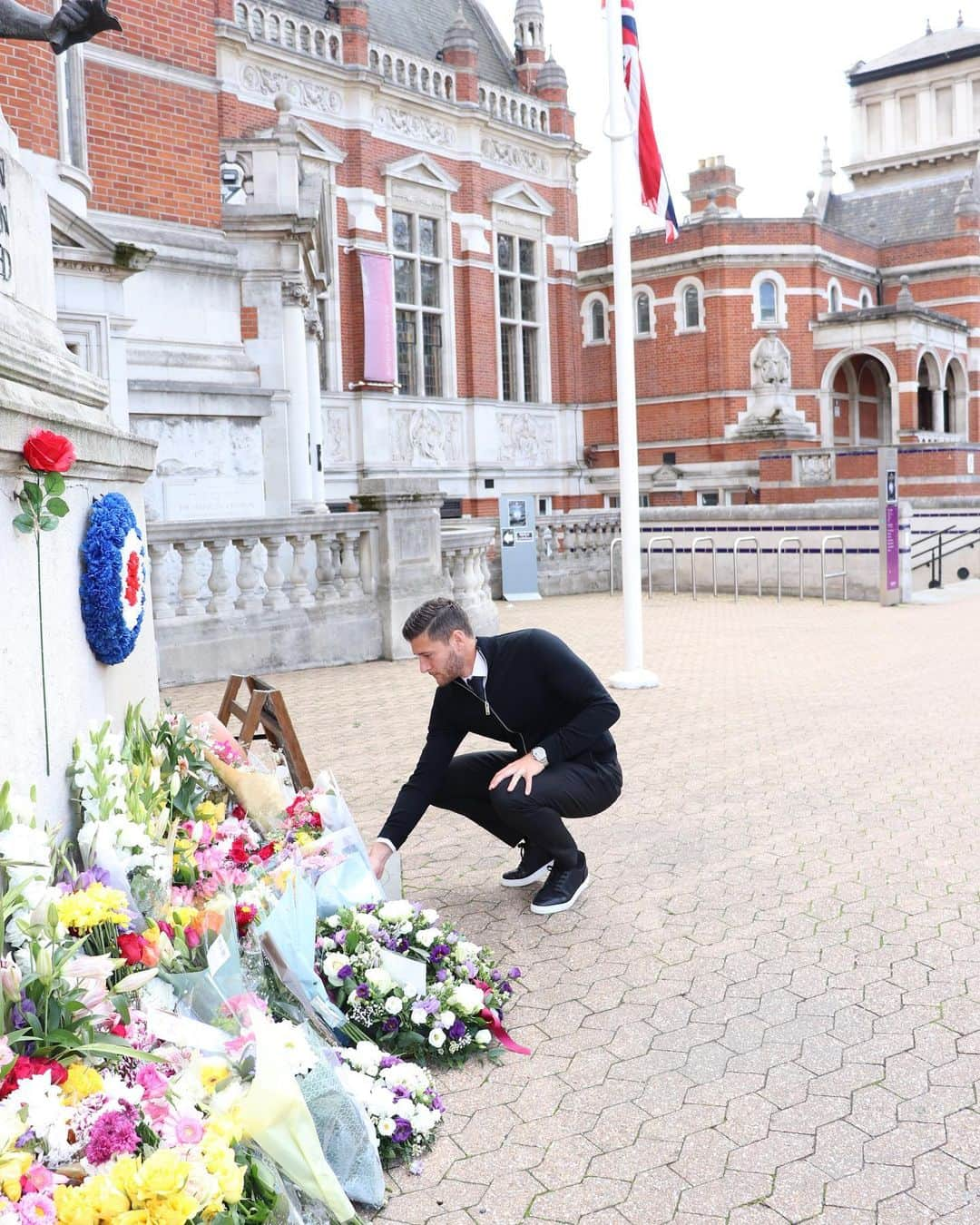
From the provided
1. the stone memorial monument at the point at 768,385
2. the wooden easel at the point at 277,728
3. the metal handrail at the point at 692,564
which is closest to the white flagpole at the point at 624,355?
the wooden easel at the point at 277,728

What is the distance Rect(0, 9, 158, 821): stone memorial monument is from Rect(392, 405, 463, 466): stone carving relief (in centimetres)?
2100

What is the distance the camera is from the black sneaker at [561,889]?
4.94m

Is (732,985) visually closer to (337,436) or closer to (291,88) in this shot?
(337,436)

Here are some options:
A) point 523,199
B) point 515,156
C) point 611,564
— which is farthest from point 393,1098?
point 515,156

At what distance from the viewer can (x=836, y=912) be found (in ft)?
15.8

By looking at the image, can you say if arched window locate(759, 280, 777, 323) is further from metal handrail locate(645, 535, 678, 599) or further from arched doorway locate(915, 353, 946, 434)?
metal handrail locate(645, 535, 678, 599)

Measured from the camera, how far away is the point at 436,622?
14.8 feet

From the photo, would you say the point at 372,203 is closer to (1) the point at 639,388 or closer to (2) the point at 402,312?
(2) the point at 402,312

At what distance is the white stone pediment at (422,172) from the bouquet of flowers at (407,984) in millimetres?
24077

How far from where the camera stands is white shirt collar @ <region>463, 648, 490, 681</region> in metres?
4.75

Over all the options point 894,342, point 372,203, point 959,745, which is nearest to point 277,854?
point 959,745

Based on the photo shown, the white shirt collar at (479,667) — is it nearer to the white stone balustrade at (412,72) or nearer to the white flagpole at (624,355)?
the white flagpole at (624,355)

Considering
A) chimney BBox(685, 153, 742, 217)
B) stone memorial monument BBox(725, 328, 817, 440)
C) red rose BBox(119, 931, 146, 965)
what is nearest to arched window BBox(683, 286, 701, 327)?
stone memorial monument BBox(725, 328, 817, 440)

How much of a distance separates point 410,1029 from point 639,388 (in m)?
31.3
